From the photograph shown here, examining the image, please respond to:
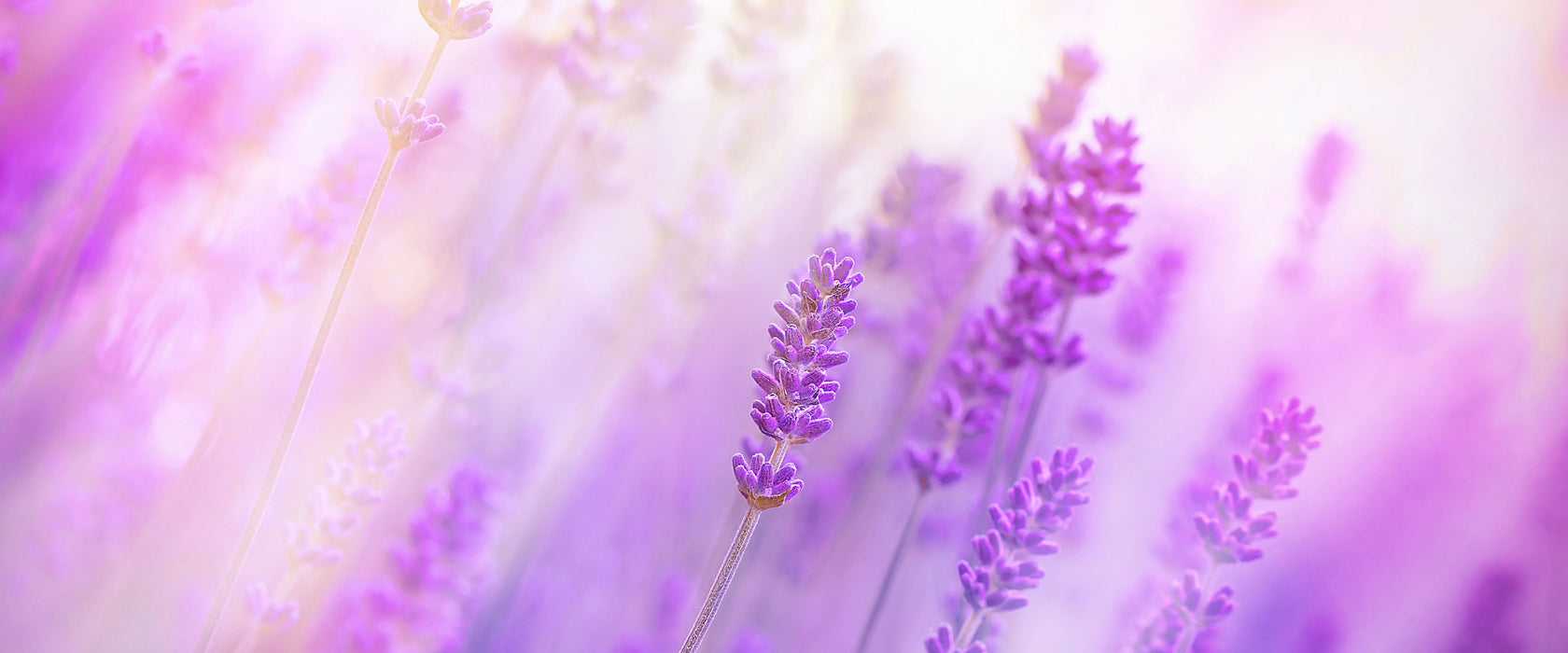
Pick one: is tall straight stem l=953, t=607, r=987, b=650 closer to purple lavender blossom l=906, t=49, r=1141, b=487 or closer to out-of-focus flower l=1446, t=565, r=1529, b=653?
purple lavender blossom l=906, t=49, r=1141, b=487

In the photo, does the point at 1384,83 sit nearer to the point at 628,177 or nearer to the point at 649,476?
the point at 628,177

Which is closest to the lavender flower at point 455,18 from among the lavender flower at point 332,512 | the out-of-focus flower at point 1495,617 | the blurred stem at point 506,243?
the lavender flower at point 332,512

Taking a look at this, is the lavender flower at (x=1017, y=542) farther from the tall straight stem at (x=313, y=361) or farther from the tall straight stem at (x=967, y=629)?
the tall straight stem at (x=313, y=361)

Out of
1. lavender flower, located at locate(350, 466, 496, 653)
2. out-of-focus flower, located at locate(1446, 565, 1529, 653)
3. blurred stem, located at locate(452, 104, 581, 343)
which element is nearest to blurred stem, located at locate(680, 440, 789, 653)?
lavender flower, located at locate(350, 466, 496, 653)

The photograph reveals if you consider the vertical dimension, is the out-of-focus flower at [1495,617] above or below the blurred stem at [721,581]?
above

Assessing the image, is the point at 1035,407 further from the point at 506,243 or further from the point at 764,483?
the point at 506,243

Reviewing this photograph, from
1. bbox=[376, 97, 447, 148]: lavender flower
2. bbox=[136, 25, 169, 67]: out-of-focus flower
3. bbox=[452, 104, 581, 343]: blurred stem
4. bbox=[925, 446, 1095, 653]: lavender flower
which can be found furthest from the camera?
bbox=[452, 104, 581, 343]: blurred stem

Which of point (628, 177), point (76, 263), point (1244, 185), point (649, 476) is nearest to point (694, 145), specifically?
point (628, 177)
